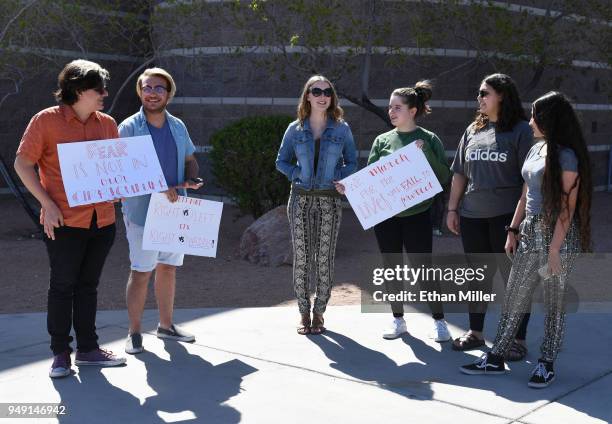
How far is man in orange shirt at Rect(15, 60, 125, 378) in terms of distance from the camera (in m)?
4.88

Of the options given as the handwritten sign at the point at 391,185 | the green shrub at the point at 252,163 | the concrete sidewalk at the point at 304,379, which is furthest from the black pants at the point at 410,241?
the green shrub at the point at 252,163

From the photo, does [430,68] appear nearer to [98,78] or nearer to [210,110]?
[210,110]

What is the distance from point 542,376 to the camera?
4.80m

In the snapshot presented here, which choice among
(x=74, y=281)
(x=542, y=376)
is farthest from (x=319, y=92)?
(x=542, y=376)

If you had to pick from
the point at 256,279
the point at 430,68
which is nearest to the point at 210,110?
the point at 430,68

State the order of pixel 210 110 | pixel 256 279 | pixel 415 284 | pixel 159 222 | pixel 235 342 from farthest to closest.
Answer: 1. pixel 210 110
2. pixel 256 279
3. pixel 415 284
4. pixel 235 342
5. pixel 159 222

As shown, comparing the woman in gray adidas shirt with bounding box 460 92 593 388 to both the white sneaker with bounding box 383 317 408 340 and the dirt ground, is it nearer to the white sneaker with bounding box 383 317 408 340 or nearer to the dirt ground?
the white sneaker with bounding box 383 317 408 340

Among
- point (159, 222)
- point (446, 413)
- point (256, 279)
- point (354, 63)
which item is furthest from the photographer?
point (354, 63)

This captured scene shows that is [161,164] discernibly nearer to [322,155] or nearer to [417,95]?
[322,155]

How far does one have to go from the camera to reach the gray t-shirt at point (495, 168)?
5281mm

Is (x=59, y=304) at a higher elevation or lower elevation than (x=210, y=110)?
lower

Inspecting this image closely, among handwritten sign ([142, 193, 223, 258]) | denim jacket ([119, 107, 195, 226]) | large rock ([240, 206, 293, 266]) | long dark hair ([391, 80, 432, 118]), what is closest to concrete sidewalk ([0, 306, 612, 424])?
handwritten sign ([142, 193, 223, 258])

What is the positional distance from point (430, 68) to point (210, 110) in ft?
13.3

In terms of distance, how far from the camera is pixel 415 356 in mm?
5520
